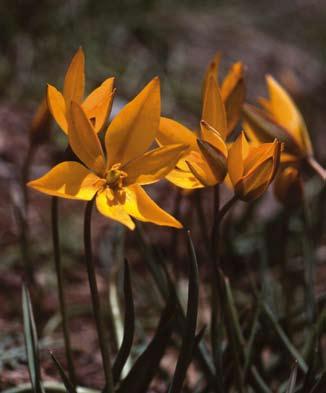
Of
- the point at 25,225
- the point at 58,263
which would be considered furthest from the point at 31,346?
the point at 25,225

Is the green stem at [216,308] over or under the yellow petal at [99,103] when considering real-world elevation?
under

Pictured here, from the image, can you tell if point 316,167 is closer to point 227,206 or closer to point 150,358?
point 227,206

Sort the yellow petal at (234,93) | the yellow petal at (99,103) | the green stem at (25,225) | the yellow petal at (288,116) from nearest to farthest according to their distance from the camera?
the yellow petal at (99,103) < the yellow petal at (234,93) < the yellow petal at (288,116) < the green stem at (25,225)

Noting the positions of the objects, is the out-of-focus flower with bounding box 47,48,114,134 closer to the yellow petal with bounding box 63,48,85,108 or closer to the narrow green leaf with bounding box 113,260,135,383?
the yellow petal with bounding box 63,48,85,108

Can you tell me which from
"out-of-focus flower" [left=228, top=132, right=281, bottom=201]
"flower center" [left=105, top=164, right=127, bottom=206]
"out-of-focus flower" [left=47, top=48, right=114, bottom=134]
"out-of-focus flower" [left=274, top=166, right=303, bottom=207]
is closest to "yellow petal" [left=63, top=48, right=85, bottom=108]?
"out-of-focus flower" [left=47, top=48, right=114, bottom=134]

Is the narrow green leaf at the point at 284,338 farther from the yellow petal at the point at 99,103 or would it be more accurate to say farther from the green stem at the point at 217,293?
the yellow petal at the point at 99,103

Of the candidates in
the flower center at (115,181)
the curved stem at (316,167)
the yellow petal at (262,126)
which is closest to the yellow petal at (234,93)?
the yellow petal at (262,126)
